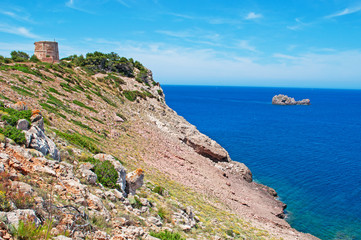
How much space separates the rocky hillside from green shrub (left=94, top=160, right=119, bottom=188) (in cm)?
5

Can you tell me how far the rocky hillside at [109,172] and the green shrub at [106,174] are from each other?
5cm

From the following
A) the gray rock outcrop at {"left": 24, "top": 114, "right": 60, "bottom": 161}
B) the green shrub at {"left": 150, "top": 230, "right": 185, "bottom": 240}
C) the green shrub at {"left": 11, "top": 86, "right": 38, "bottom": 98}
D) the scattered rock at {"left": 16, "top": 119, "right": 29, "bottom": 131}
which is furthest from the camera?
the green shrub at {"left": 11, "top": 86, "right": 38, "bottom": 98}

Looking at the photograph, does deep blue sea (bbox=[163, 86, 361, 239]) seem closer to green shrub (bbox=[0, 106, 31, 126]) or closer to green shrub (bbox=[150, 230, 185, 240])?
green shrub (bbox=[150, 230, 185, 240])

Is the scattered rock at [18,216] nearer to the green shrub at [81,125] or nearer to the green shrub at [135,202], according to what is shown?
the green shrub at [135,202]

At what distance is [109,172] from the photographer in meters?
13.3

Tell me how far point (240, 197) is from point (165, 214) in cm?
2093

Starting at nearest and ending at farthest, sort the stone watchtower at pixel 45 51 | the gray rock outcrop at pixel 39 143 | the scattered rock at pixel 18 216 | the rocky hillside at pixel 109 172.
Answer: the scattered rock at pixel 18 216
the rocky hillside at pixel 109 172
the gray rock outcrop at pixel 39 143
the stone watchtower at pixel 45 51

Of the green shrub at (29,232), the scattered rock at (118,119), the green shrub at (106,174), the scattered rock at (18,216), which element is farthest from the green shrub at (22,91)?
the green shrub at (29,232)

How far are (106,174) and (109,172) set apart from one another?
0.18 meters

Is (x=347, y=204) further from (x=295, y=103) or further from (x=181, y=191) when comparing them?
(x=295, y=103)

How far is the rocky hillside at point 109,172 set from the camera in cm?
847

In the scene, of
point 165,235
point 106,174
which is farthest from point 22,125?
point 165,235

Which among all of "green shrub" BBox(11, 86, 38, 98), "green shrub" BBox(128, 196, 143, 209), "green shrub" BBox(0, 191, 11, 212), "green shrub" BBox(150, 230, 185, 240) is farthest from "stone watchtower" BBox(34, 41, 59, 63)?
"green shrub" BBox(0, 191, 11, 212)

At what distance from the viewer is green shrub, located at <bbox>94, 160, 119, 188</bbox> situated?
42.4ft
